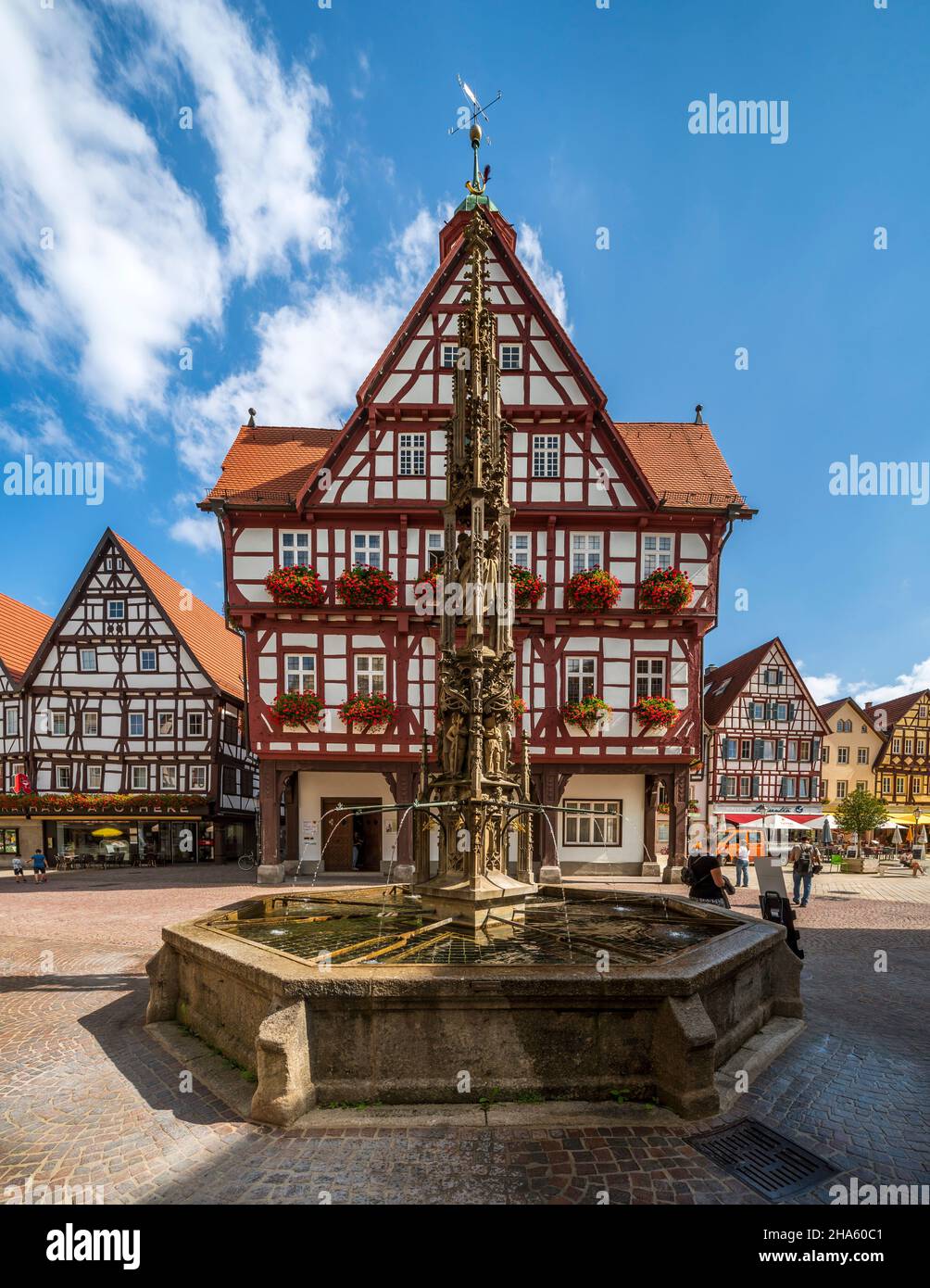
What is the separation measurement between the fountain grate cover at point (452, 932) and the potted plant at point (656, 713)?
34.7 feet

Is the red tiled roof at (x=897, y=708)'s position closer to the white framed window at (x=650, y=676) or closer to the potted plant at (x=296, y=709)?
the white framed window at (x=650, y=676)

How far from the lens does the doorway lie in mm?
20625

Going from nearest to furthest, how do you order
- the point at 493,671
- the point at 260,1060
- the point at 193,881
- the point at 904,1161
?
the point at 904,1161, the point at 260,1060, the point at 493,671, the point at 193,881

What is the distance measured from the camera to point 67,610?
28219 mm

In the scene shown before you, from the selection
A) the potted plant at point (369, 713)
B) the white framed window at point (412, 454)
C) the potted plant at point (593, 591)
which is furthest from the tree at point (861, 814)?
the white framed window at point (412, 454)

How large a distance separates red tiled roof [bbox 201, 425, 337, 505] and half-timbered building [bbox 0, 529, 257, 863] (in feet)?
30.8

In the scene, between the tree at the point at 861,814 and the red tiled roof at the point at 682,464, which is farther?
the tree at the point at 861,814

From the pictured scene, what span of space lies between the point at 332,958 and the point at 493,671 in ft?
10.5

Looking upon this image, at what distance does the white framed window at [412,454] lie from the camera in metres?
19.6

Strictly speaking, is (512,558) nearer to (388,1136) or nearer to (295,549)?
(295,549)

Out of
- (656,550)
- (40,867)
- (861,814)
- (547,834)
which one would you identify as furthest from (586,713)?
(861,814)

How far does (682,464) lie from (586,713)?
9.86 metres
